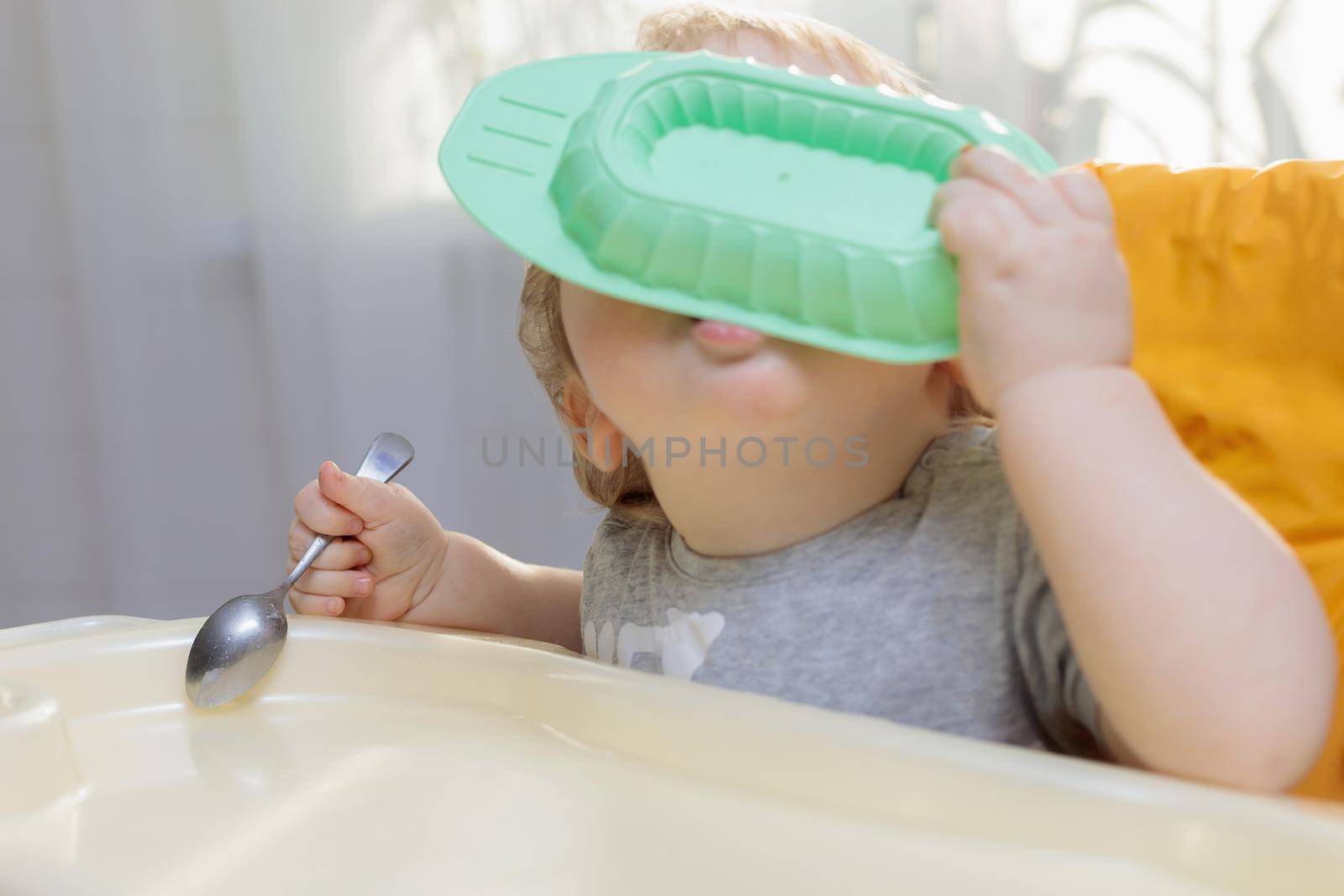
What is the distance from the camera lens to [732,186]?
0.46 meters

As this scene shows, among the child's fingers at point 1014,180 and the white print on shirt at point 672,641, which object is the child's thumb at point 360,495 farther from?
the child's fingers at point 1014,180

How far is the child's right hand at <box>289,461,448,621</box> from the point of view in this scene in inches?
27.6

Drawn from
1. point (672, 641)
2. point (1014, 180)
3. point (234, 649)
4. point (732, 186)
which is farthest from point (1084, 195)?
point (234, 649)

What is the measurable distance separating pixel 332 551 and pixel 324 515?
23 mm

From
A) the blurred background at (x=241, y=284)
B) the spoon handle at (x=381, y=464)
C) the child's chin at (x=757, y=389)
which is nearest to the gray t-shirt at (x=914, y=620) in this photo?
the child's chin at (x=757, y=389)

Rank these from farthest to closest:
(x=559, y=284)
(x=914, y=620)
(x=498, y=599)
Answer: (x=498, y=599)
(x=559, y=284)
(x=914, y=620)

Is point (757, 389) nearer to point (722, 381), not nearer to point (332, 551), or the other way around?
point (722, 381)

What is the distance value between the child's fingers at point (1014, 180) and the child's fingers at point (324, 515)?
1.39 ft

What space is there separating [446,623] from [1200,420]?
0.46m

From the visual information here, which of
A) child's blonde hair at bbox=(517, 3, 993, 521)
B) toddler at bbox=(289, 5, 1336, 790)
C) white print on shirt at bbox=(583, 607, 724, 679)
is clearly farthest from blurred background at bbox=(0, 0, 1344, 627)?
white print on shirt at bbox=(583, 607, 724, 679)

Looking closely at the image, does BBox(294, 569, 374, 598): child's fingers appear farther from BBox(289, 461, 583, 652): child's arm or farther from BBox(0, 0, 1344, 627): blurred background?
BBox(0, 0, 1344, 627): blurred background

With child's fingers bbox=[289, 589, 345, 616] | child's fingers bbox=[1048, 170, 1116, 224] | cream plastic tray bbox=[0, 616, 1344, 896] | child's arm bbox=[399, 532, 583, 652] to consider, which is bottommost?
child's arm bbox=[399, 532, 583, 652]

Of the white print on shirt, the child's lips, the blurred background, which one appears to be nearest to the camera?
the child's lips

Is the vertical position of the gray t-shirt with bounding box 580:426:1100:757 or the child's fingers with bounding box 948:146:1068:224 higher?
the child's fingers with bounding box 948:146:1068:224
